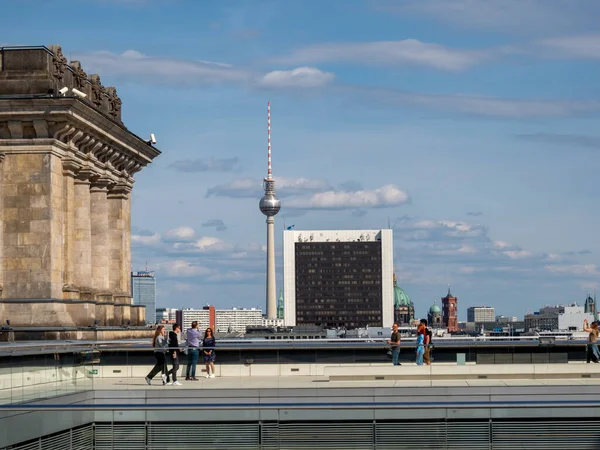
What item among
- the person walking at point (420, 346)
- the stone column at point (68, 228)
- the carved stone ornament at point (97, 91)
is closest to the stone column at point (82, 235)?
the stone column at point (68, 228)

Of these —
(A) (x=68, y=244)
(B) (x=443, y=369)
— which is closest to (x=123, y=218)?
(A) (x=68, y=244)

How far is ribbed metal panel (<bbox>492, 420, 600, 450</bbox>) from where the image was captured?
21.1 metres

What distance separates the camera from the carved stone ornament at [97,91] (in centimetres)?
5675

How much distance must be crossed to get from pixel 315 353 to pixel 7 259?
18.8 m

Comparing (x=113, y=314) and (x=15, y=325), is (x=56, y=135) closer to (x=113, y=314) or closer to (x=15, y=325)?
(x=15, y=325)

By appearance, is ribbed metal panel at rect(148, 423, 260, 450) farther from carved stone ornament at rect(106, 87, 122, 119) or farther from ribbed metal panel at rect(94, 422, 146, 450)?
carved stone ornament at rect(106, 87, 122, 119)

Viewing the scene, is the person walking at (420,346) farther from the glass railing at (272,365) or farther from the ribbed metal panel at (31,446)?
the ribbed metal panel at (31,446)

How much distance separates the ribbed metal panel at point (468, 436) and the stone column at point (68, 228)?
3062cm

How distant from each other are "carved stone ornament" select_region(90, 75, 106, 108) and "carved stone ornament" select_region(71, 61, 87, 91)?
1.97m

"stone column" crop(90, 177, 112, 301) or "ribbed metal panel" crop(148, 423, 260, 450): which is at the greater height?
"stone column" crop(90, 177, 112, 301)

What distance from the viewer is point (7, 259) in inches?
1917

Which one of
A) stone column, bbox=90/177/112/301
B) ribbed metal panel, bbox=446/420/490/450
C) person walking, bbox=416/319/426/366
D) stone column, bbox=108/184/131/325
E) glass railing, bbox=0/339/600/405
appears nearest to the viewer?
ribbed metal panel, bbox=446/420/490/450

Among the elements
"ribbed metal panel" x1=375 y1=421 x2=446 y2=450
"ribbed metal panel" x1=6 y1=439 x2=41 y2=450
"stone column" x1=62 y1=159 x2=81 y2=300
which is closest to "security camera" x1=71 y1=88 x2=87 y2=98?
"stone column" x1=62 y1=159 x2=81 y2=300

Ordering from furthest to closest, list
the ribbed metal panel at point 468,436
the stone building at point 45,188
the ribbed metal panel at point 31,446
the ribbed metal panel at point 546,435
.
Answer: the stone building at point 45,188 → the ribbed metal panel at point 31,446 → the ribbed metal panel at point 468,436 → the ribbed metal panel at point 546,435
